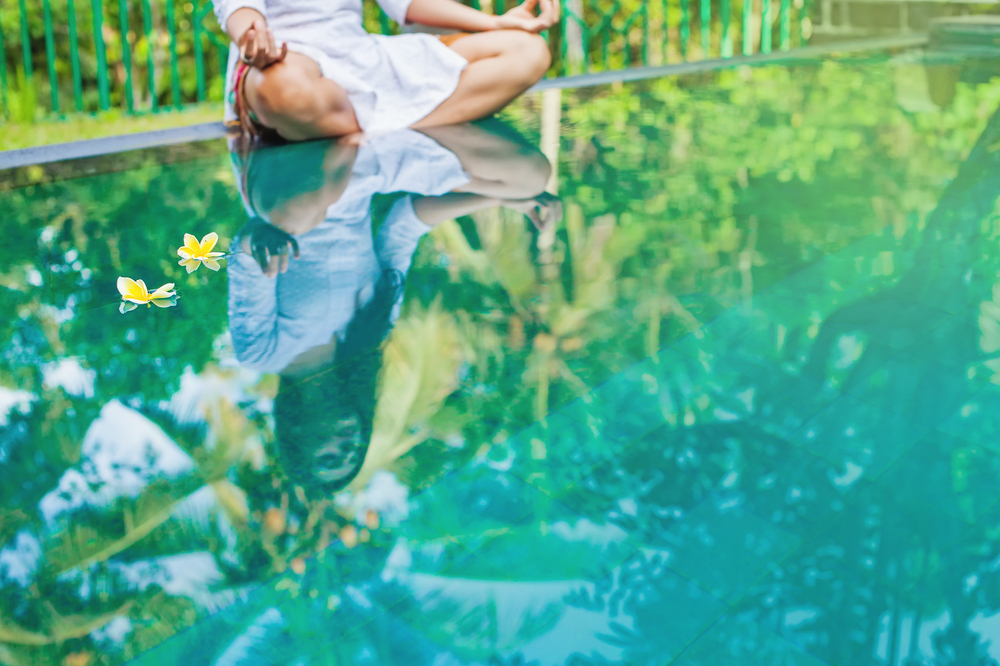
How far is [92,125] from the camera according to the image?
375 centimetres

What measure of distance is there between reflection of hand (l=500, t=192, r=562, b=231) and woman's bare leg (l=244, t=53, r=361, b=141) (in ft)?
2.77

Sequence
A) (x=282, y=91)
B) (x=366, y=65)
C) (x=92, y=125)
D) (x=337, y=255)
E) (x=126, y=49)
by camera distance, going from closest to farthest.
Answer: (x=337, y=255)
(x=282, y=91)
(x=366, y=65)
(x=92, y=125)
(x=126, y=49)

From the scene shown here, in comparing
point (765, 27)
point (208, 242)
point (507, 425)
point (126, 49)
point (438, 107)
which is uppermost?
point (126, 49)

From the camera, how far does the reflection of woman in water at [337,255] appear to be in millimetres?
1426

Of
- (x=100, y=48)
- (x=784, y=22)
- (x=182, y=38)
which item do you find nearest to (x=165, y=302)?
(x=100, y=48)

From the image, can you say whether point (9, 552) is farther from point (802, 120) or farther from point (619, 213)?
point (802, 120)

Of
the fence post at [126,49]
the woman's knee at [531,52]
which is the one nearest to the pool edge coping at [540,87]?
the fence post at [126,49]

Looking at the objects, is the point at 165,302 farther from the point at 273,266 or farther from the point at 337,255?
the point at 337,255

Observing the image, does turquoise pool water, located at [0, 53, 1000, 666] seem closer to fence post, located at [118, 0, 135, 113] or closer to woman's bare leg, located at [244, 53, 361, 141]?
woman's bare leg, located at [244, 53, 361, 141]

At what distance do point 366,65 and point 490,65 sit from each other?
18.2 inches

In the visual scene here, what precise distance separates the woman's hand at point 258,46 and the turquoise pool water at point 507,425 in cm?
41

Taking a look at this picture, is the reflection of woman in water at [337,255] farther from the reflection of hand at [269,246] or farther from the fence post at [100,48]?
the fence post at [100,48]

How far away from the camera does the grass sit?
11.5 ft

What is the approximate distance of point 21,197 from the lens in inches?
103
